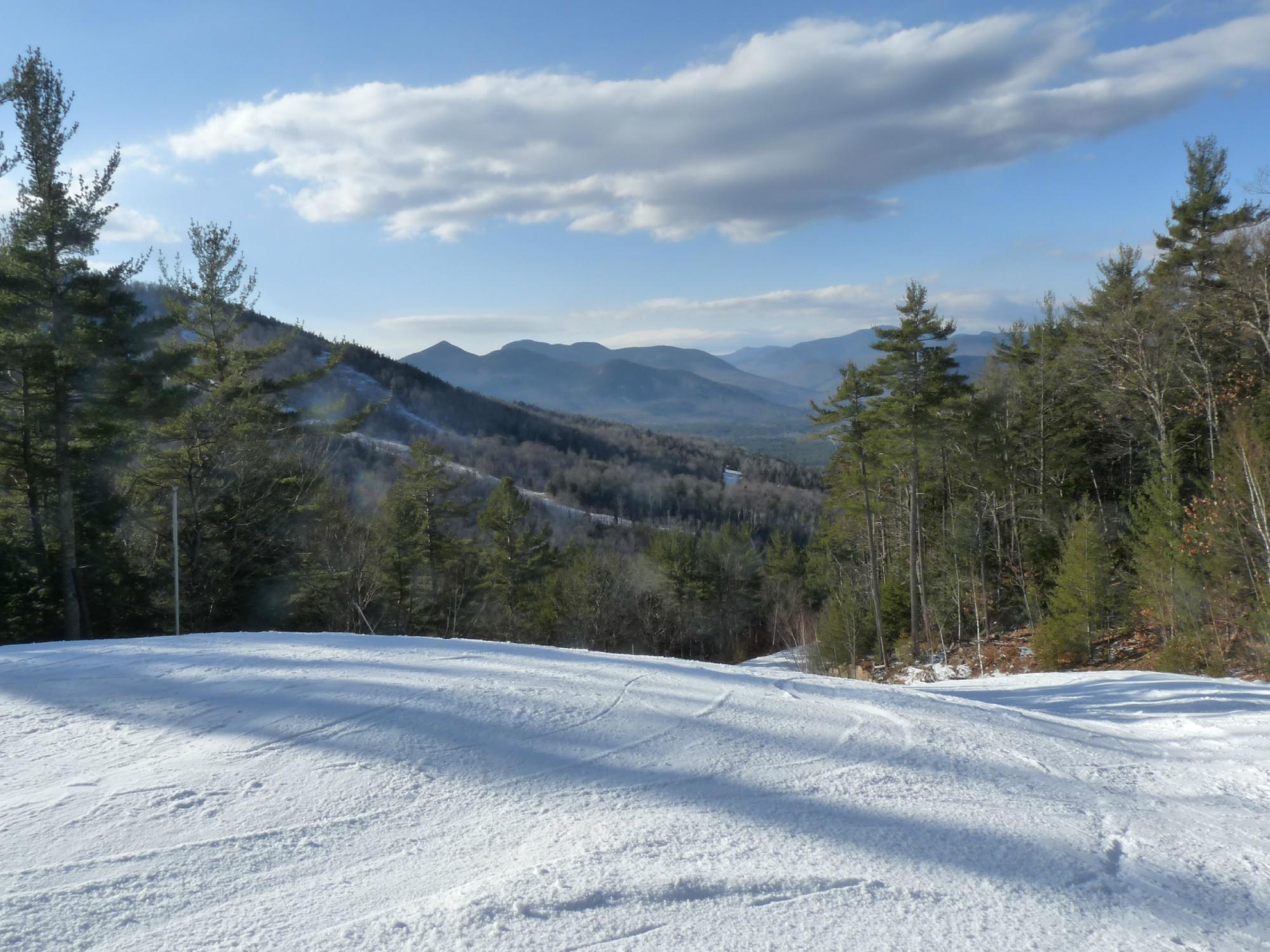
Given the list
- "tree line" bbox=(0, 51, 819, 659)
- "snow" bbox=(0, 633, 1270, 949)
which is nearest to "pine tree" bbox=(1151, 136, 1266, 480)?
"snow" bbox=(0, 633, 1270, 949)

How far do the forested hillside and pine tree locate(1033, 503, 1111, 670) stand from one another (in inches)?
3.3

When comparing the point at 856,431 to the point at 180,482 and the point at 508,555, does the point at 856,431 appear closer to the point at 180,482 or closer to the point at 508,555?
the point at 508,555

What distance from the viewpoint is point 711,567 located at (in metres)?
Result: 48.6

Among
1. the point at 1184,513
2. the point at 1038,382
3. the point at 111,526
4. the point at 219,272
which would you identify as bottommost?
the point at 1184,513

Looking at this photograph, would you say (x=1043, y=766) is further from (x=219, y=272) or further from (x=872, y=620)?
(x=872, y=620)

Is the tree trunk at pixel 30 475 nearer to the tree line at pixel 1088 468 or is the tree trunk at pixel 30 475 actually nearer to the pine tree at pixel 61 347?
the pine tree at pixel 61 347

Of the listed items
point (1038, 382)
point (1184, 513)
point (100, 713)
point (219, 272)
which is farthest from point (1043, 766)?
point (1038, 382)

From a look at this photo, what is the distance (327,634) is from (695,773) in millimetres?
5682

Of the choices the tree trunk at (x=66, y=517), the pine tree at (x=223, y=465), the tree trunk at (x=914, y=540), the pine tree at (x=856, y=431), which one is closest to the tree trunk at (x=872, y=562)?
the pine tree at (x=856, y=431)

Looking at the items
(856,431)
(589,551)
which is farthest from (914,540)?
(589,551)

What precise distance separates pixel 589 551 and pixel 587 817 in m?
39.2

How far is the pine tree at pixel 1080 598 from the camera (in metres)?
21.2

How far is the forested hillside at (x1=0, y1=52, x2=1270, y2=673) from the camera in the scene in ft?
53.0

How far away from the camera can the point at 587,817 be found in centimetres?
339
